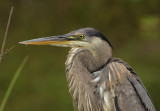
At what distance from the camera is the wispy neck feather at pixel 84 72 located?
3032 mm

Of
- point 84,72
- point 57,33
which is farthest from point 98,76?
point 57,33

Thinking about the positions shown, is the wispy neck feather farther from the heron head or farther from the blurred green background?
the blurred green background

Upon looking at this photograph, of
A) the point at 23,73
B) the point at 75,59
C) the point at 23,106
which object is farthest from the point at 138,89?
the point at 23,73

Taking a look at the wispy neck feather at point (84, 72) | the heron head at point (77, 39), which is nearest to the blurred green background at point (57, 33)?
the wispy neck feather at point (84, 72)

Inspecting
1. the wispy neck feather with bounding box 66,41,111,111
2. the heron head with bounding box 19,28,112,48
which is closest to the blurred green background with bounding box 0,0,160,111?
the wispy neck feather with bounding box 66,41,111,111

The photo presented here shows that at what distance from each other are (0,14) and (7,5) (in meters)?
0.25

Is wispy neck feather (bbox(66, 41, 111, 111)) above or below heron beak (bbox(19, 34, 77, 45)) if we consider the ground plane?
below

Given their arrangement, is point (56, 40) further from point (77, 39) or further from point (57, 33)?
point (57, 33)

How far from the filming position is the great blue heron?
2984mm

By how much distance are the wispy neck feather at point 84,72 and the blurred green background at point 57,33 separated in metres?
1.91

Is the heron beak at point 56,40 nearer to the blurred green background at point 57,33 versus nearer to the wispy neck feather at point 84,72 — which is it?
the wispy neck feather at point 84,72

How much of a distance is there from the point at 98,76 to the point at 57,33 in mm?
4542

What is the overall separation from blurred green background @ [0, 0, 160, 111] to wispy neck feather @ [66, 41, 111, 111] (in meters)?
1.91

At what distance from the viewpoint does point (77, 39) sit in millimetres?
3041
